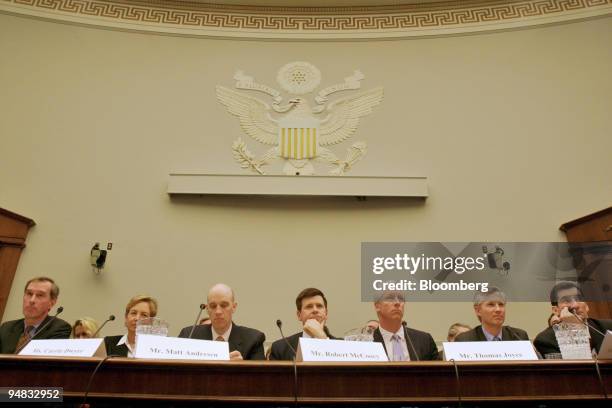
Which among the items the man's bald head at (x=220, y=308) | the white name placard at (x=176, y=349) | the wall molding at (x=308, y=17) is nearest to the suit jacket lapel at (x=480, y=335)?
the man's bald head at (x=220, y=308)

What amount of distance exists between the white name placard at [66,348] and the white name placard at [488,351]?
1.35 m

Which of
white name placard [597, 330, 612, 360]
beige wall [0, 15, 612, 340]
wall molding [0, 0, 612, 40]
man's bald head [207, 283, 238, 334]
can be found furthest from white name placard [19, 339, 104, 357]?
wall molding [0, 0, 612, 40]

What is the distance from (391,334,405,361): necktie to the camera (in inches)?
109

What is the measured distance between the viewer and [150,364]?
5.72 feet

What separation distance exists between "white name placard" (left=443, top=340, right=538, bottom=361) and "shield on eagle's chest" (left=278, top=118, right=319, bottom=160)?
11.0 ft

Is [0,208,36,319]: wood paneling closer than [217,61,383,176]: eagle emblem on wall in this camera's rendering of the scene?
Yes

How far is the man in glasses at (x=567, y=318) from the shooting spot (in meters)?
2.53

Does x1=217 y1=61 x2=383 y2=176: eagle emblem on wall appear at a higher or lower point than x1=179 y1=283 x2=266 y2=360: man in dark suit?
higher

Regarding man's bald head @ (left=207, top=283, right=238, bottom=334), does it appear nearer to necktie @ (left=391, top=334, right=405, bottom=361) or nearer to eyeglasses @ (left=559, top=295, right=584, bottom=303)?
necktie @ (left=391, top=334, right=405, bottom=361)

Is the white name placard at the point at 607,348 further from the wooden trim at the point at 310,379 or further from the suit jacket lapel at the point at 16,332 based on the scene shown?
the suit jacket lapel at the point at 16,332

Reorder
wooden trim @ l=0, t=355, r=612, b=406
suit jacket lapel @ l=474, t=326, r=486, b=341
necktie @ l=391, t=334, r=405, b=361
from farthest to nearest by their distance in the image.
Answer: suit jacket lapel @ l=474, t=326, r=486, b=341 → necktie @ l=391, t=334, r=405, b=361 → wooden trim @ l=0, t=355, r=612, b=406

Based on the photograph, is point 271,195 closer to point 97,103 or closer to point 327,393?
point 97,103

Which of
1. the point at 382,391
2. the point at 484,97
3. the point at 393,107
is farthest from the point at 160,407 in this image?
the point at 484,97

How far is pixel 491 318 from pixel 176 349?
1.78 metres
